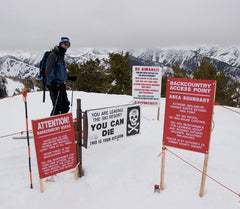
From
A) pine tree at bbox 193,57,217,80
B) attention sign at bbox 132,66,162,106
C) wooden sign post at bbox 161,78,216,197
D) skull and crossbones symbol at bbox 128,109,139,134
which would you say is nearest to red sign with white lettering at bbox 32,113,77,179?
skull and crossbones symbol at bbox 128,109,139,134

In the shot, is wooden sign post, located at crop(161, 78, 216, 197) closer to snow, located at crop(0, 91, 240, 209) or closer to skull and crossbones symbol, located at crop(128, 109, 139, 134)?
snow, located at crop(0, 91, 240, 209)

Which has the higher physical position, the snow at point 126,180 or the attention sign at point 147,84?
the attention sign at point 147,84

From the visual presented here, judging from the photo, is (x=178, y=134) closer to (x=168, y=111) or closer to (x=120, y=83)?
(x=168, y=111)

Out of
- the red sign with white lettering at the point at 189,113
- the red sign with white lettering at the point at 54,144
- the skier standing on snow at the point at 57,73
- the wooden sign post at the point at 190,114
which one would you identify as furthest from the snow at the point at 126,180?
the skier standing on snow at the point at 57,73

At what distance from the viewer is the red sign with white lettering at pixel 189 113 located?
3.23 metres

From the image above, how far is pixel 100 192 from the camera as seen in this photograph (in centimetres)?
365

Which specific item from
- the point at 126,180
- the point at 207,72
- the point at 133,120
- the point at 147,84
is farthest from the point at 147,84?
the point at 207,72

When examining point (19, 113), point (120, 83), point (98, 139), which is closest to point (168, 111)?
point (98, 139)

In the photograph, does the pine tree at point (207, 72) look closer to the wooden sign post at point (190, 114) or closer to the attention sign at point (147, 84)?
the attention sign at point (147, 84)

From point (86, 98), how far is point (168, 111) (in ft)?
27.6

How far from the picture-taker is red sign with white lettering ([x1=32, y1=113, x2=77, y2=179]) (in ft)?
11.0

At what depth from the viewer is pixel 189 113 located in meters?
3.40

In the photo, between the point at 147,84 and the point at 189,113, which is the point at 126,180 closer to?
the point at 189,113

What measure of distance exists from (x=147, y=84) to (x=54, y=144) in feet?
15.3
